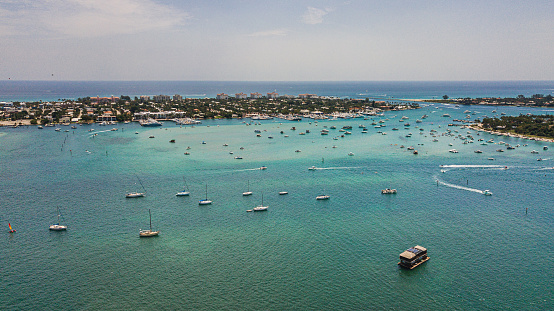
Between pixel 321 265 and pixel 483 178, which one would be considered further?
pixel 483 178

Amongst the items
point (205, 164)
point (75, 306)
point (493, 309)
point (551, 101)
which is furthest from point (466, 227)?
point (551, 101)

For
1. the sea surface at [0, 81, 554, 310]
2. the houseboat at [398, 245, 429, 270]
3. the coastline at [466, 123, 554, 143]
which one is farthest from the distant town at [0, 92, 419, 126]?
the houseboat at [398, 245, 429, 270]

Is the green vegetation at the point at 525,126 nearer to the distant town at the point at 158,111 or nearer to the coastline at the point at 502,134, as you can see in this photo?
the coastline at the point at 502,134

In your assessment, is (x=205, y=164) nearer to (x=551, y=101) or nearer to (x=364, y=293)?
(x=364, y=293)

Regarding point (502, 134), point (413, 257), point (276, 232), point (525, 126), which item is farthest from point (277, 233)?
point (525, 126)

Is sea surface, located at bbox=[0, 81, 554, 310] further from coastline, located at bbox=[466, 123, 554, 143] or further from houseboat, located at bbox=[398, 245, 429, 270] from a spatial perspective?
coastline, located at bbox=[466, 123, 554, 143]

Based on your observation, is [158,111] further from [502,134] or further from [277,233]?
[502,134]

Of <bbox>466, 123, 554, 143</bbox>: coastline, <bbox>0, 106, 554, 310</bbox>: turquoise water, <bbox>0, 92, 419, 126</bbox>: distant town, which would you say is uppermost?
<bbox>0, 92, 419, 126</bbox>: distant town
